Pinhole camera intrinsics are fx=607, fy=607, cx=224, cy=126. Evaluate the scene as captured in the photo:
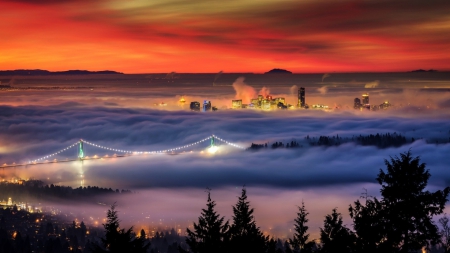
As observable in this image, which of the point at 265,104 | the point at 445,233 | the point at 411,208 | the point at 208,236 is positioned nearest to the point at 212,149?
the point at 265,104

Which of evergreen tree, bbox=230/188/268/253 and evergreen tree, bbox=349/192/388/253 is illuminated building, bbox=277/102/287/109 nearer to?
evergreen tree, bbox=230/188/268/253

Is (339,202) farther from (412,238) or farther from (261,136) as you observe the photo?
(261,136)

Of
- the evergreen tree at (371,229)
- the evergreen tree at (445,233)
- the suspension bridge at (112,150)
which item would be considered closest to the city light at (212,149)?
the suspension bridge at (112,150)

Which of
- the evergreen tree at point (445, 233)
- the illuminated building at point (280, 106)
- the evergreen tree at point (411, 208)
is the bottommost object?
the illuminated building at point (280, 106)

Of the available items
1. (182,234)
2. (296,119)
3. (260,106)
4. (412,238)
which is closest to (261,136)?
(296,119)

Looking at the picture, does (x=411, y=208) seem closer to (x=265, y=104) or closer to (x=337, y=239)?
(x=337, y=239)

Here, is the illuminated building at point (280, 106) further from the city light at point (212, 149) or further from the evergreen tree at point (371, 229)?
the evergreen tree at point (371, 229)

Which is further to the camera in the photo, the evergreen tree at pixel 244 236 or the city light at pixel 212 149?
the city light at pixel 212 149

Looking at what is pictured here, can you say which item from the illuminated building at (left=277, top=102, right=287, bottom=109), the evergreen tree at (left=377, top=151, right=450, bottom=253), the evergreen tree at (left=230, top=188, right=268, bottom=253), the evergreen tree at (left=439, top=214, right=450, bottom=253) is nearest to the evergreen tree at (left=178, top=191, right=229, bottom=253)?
the evergreen tree at (left=230, top=188, right=268, bottom=253)

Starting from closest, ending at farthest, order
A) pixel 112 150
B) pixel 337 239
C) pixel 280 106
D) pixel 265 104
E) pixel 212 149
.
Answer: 1. pixel 337 239
2. pixel 212 149
3. pixel 112 150
4. pixel 280 106
5. pixel 265 104
